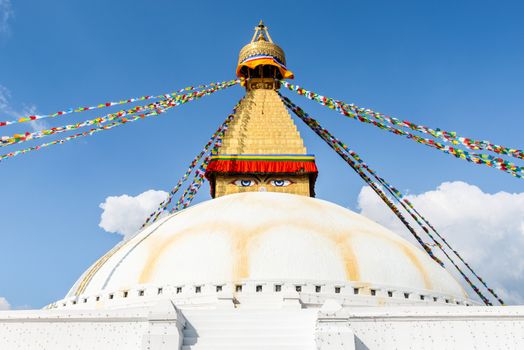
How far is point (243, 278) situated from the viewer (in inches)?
344

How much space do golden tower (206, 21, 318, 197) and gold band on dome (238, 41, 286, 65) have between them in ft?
6.68

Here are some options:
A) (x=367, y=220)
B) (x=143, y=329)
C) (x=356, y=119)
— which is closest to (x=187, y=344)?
(x=143, y=329)

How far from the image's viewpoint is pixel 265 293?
8.56 m

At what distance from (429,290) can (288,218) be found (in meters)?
2.96

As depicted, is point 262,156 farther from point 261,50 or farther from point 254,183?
point 261,50

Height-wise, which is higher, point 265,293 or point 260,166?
point 260,166

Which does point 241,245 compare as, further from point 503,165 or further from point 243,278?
point 503,165

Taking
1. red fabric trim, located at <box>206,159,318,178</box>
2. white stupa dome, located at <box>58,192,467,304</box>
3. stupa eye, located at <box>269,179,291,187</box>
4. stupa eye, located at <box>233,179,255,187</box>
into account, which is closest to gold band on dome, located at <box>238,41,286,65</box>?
red fabric trim, located at <box>206,159,318,178</box>

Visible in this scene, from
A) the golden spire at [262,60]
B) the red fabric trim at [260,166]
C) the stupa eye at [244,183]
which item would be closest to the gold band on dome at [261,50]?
the golden spire at [262,60]

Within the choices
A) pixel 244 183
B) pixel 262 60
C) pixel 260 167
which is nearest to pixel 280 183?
pixel 260 167

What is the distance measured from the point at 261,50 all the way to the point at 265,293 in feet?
39.3

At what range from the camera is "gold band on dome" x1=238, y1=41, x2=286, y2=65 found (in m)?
18.6

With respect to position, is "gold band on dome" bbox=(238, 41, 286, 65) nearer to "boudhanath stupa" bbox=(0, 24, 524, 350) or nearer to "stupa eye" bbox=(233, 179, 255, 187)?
"stupa eye" bbox=(233, 179, 255, 187)

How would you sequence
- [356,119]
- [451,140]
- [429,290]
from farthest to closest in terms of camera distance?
[356,119] < [451,140] < [429,290]
